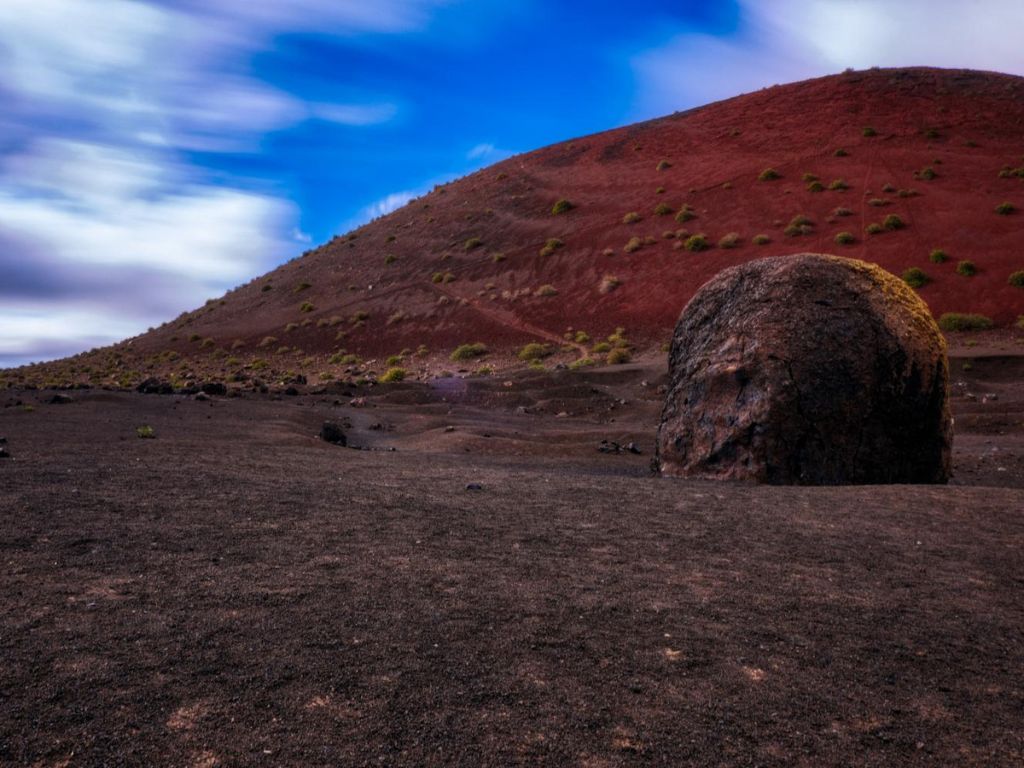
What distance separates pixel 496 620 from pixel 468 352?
31628 millimetres

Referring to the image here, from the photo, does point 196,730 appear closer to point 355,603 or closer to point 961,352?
point 355,603

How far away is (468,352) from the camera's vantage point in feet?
116

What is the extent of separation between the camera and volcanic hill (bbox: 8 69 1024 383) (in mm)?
35531

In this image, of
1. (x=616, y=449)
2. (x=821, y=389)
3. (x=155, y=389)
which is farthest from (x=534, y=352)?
(x=821, y=389)

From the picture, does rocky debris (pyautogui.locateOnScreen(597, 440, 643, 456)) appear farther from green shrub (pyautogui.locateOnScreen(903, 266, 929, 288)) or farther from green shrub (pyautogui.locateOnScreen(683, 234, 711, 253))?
green shrub (pyautogui.locateOnScreen(683, 234, 711, 253))

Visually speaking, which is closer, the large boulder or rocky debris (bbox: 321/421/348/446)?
the large boulder

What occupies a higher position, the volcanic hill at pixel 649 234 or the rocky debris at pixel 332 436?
the volcanic hill at pixel 649 234

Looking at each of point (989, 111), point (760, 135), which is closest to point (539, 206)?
point (760, 135)

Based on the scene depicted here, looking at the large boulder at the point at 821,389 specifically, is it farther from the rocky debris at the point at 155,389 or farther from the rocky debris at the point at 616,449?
the rocky debris at the point at 155,389

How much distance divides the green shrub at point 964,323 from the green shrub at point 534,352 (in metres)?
16.1

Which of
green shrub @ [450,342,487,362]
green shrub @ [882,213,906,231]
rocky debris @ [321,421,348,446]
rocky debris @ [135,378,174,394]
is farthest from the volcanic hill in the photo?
rocky debris @ [321,421,348,446]

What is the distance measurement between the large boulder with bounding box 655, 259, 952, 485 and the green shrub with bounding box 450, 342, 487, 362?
25.8 meters

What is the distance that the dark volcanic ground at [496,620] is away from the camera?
2934 mm

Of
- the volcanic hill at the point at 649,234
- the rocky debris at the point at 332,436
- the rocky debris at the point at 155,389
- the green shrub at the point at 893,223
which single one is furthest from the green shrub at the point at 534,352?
the rocky debris at the point at 332,436
